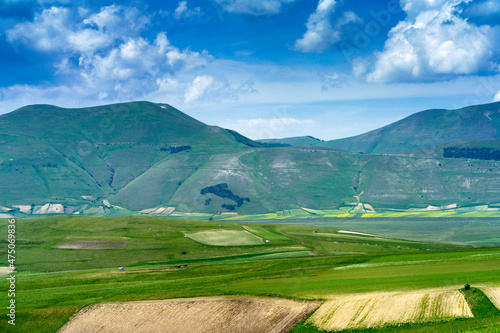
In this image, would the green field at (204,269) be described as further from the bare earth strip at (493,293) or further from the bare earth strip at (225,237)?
the bare earth strip at (493,293)

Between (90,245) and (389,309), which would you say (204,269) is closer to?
(389,309)

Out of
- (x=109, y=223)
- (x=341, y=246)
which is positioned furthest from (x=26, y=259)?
(x=341, y=246)

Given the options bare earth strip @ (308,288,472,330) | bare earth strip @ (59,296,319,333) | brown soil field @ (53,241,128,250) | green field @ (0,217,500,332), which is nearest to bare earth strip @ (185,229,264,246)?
green field @ (0,217,500,332)

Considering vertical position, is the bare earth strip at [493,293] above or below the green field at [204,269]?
above

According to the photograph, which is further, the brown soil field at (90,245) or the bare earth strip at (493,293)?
the brown soil field at (90,245)

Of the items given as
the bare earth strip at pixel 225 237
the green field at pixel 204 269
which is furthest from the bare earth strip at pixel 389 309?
the bare earth strip at pixel 225 237

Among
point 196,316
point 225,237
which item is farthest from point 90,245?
point 196,316

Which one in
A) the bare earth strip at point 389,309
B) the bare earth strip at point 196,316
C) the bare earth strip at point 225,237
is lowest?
the bare earth strip at point 225,237

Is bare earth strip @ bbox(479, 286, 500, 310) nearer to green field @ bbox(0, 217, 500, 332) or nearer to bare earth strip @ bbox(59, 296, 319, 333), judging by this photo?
green field @ bbox(0, 217, 500, 332)
